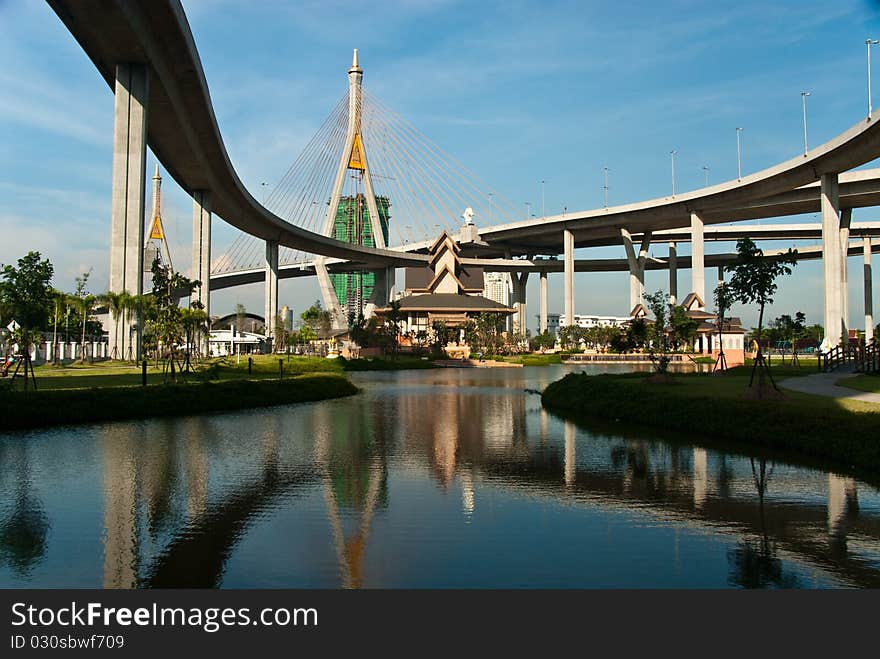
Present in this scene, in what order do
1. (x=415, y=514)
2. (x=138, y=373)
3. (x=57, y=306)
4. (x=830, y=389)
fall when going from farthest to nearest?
(x=57, y=306), (x=138, y=373), (x=830, y=389), (x=415, y=514)

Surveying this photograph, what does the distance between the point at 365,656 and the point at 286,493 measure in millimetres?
6655

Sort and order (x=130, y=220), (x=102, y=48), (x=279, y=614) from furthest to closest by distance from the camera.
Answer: (x=130, y=220) → (x=102, y=48) → (x=279, y=614)

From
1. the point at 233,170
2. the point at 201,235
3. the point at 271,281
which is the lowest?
the point at 271,281

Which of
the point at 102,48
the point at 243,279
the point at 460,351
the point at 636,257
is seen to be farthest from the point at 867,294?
the point at 102,48

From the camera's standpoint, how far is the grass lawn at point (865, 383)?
956 inches

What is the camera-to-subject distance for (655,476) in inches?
567

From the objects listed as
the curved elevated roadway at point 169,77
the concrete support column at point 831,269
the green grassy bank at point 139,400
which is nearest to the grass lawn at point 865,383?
the green grassy bank at point 139,400

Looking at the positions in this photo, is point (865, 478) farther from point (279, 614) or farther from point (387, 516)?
point (279, 614)

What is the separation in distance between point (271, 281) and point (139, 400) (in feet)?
262

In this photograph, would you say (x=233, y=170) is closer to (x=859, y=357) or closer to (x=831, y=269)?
(x=859, y=357)

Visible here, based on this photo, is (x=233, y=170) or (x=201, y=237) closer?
(x=233, y=170)

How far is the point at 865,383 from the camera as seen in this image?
2683 cm

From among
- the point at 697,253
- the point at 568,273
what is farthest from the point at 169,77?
the point at 568,273

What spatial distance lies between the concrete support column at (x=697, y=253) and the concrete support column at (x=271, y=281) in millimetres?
53009
